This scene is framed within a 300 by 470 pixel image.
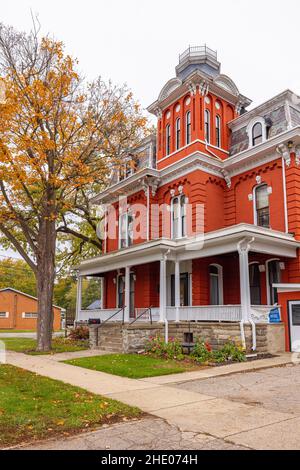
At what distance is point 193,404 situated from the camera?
7441mm

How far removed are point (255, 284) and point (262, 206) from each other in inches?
142

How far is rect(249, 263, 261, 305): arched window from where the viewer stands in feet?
59.5

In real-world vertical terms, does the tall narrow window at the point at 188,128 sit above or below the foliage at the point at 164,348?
above

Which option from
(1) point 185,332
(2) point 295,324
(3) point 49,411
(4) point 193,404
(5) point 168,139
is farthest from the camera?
(5) point 168,139

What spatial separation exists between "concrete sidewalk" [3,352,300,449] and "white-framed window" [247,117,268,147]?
11.1 m

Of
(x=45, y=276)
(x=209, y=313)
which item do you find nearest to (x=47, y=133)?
Answer: (x=45, y=276)

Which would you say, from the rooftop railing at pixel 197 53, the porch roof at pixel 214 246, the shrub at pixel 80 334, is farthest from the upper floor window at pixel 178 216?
the rooftop railing at pixel 197 53

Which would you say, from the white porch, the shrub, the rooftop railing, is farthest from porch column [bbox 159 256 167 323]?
the rooftop railing

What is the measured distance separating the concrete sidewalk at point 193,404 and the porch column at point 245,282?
2196 mm

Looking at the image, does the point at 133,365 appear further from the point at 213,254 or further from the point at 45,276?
the point at 45,276

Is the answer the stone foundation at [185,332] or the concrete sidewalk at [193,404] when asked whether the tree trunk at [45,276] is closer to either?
the stone foundation at [185,332]

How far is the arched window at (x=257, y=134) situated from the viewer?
19.8 m

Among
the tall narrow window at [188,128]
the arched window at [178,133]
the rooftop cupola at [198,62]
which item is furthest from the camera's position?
the rooftop cupola at [198,62]
